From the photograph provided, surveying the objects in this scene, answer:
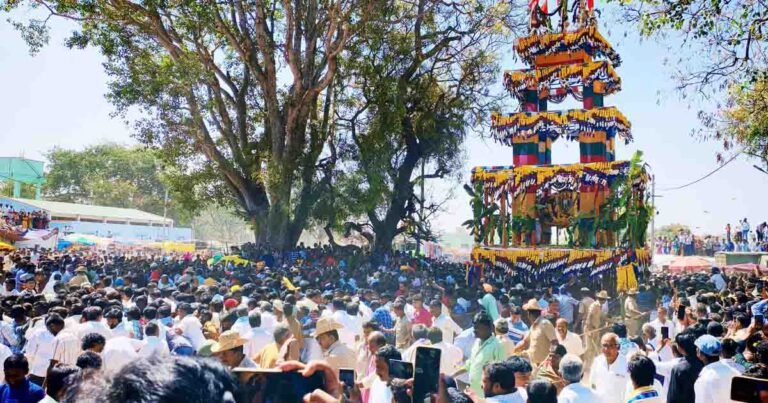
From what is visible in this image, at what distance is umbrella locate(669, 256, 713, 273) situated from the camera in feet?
76.7

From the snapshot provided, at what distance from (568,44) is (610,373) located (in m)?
19.5

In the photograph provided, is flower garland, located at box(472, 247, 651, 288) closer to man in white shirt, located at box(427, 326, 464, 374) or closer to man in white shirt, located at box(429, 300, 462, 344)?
man in white shirt, located at box(429, 300, 462, 344)

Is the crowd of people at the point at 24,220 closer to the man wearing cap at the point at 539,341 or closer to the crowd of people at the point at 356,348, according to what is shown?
the crowd of people at the point at 356,348

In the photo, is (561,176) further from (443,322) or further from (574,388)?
(574,388)

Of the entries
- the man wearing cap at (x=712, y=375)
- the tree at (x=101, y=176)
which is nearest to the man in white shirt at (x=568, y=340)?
the man wearing cap at (x=712, y=375)

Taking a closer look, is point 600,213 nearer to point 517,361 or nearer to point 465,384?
point 465,384

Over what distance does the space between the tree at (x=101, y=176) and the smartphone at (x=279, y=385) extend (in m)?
51.0

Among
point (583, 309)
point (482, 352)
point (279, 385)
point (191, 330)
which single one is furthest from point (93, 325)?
point (583, 309)

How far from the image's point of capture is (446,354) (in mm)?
5914

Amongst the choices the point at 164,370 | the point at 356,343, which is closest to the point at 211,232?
the point at 356,343

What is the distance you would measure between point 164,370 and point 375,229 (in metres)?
25.0

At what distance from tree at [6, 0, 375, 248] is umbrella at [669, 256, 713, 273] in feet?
47.1

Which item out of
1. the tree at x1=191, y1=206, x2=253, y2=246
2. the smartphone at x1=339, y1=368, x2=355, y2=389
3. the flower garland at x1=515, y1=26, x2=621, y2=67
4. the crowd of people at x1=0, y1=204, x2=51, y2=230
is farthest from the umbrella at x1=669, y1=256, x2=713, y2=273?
the tree at x1=191, y1=206, x2=253, y2=246

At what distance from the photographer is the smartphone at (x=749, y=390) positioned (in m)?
2.61
